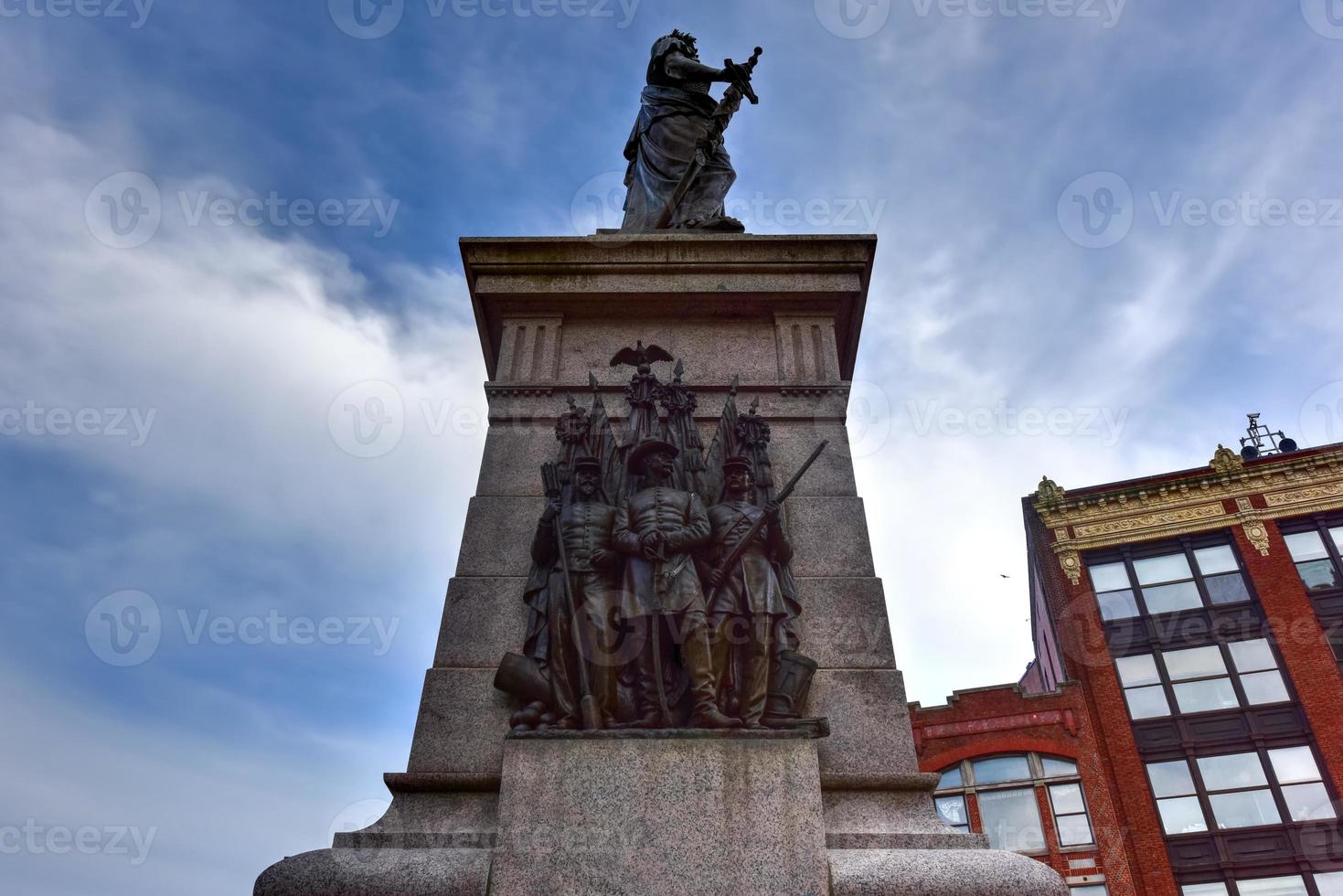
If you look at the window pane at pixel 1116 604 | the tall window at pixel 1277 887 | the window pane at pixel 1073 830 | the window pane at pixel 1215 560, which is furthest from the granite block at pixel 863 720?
the window pane at pixel 1215 560

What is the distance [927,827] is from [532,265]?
5909 millimetres

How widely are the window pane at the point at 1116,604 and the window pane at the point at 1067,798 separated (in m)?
5.76

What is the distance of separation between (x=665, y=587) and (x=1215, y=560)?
2940 centimetres

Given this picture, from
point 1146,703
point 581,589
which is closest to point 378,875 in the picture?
point 581,589

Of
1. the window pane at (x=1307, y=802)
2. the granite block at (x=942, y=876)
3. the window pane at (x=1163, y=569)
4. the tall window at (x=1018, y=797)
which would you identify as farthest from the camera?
the window pane at (x=1163, y=569)

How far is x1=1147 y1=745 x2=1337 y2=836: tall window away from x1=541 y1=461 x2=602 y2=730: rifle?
25.3 meters

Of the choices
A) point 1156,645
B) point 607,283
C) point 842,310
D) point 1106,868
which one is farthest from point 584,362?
point 1156,645

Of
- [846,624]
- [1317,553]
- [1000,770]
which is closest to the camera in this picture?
[846,624]

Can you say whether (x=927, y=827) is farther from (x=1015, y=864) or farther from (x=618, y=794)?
(x=618, y=794)

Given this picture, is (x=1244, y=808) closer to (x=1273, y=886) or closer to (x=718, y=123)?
(x=1273, y=886)

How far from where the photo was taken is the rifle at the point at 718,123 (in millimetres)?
9930

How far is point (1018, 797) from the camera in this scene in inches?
1038

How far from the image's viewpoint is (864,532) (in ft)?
22.9

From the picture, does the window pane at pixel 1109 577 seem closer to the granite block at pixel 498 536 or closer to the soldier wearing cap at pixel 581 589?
the granite block at pixel 498 536
